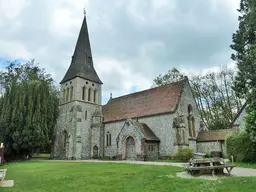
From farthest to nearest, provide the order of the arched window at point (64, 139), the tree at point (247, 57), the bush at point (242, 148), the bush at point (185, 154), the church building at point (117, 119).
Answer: the arched window at point (64, 139) < the church building at point (117, 119) < the bush at point (185, 154) < the bush at point (242, 148) < the tree at point (247, 57)

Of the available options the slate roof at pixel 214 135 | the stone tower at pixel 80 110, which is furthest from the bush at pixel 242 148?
the stone tower at pixel 80 110

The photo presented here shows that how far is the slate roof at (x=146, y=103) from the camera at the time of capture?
29.2m

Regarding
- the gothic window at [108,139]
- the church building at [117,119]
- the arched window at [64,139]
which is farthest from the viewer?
the arched window at [64,139]

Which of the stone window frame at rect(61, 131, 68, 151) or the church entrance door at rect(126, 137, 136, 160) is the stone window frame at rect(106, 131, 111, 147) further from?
the stone window frame at rect(61, 131, 68, 151)

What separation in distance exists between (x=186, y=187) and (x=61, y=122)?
30.8 m

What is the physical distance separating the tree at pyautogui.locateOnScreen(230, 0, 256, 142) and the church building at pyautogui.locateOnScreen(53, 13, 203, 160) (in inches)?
430

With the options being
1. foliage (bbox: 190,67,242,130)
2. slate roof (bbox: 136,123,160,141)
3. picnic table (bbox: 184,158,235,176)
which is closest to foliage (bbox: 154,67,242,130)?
foliage (bbox: 190,67,242,130)

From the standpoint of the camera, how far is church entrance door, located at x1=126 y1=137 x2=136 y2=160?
91.5 ft

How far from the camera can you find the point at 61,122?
119 feet

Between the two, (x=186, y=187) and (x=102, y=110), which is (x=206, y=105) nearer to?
(x=102, y=110)

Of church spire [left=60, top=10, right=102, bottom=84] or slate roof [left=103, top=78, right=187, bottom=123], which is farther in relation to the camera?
church spire [left=60, top=10, right=102, bottom=84]

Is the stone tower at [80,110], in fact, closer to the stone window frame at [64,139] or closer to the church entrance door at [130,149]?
the stone window frame at [64,139]

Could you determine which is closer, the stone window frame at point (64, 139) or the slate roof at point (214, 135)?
the slate roof at point (214, 135)

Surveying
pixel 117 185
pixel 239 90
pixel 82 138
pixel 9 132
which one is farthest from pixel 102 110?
pixel 117 185
